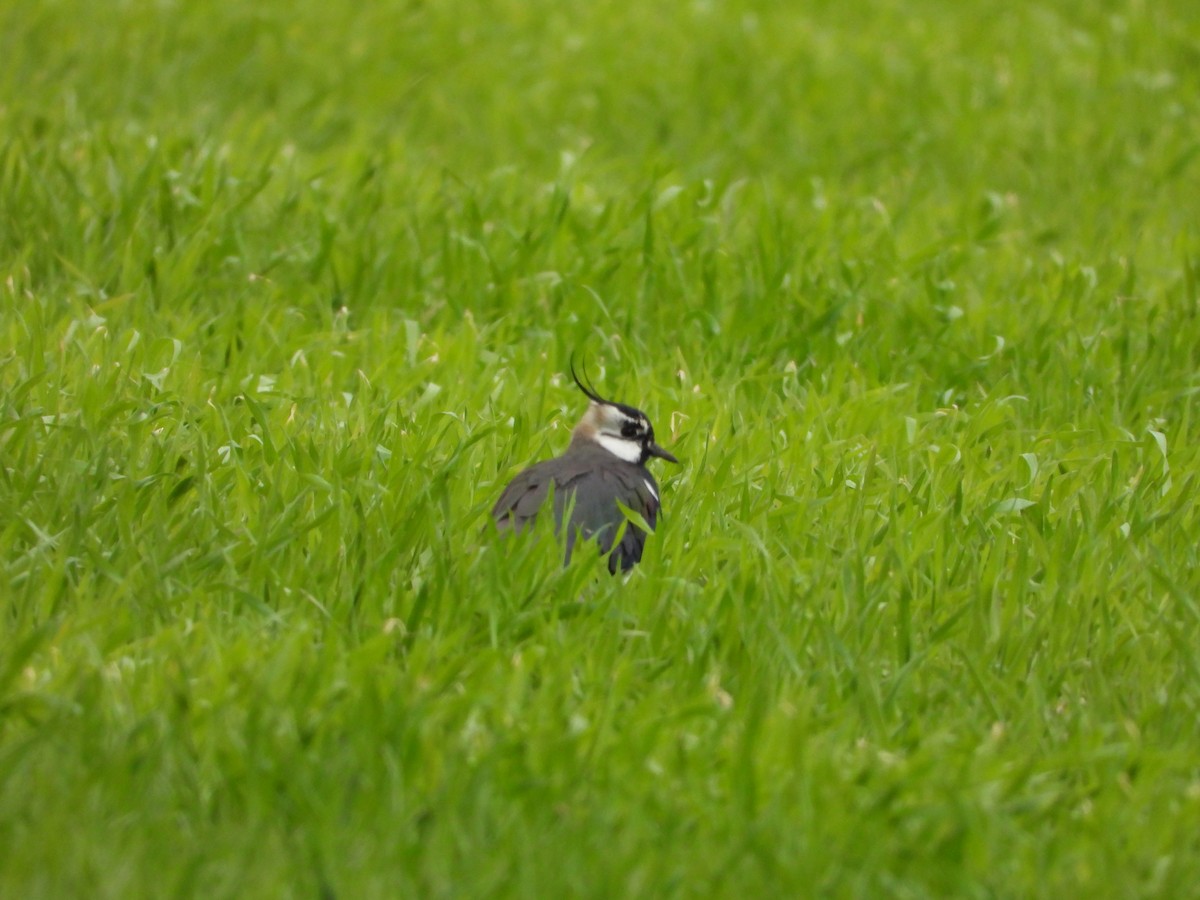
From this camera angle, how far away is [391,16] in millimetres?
8547

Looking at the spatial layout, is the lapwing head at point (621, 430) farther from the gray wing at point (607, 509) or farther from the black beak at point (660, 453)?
the gray wing at point (607, 509)

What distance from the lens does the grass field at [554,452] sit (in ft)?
9.17

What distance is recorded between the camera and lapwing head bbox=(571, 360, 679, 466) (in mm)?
4270

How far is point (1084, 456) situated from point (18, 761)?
312 cm

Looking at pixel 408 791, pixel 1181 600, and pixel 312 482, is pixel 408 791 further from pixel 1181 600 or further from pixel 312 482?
pixel 1181 600

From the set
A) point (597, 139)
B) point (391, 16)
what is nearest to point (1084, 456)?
point (597, 139)

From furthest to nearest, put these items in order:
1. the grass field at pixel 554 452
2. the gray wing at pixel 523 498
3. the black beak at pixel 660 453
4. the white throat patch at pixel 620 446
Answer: the black beak at pixel 660 453 → the white throat patch at pixel 620 446 → the gray wing at pixel 523 498 → the grass field at pixel 554 452

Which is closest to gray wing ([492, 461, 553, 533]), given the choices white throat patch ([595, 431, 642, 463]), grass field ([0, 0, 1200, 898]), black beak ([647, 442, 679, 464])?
grass field ([0, 0, 1200, 898])

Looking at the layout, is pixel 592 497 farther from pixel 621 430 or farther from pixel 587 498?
pixel 621 430

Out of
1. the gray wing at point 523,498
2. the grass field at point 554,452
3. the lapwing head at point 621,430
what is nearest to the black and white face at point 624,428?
the lapwing head at point 621,430

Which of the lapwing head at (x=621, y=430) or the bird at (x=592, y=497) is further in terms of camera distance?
the lapwing head at (x=621, y=430)

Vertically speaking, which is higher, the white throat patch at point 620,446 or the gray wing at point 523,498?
the gray wing at point 523,498

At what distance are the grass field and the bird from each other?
110 millimetres

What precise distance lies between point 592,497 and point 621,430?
461mm
